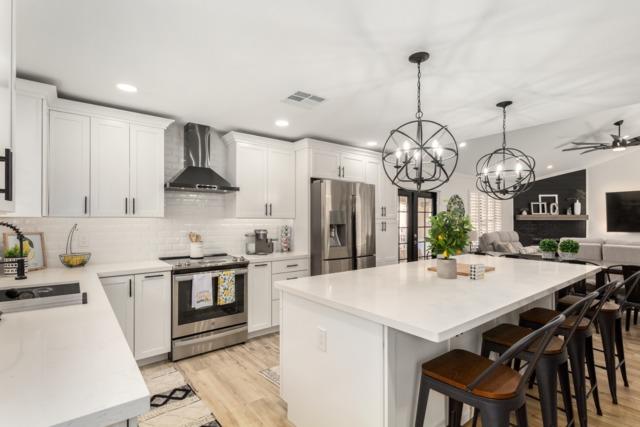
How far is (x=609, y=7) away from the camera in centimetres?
185

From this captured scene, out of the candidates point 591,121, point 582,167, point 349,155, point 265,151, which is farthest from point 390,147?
point 582,167

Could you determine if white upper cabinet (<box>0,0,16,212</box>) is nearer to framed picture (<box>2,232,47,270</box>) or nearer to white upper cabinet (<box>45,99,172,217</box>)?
white upper cabinet (<box>45,99,172,217</box>)

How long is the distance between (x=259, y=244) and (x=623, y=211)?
9.56 meters

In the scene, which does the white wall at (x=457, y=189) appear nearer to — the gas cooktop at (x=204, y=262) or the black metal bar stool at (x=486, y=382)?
the gas cooktop at (x=204, y=262)

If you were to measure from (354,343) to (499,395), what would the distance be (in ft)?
2.26

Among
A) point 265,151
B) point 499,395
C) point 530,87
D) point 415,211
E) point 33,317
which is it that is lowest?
point 499,395

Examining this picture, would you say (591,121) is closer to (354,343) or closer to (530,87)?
(530,87)

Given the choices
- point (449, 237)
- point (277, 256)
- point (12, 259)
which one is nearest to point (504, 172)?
point (449, 237)

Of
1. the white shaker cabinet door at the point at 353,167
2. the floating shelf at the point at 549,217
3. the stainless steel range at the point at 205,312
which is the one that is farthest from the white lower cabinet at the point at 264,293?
the floating shelf at the point at 549,217

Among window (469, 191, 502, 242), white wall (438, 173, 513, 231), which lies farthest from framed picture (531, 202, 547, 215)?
white wall (438, 173, 513, 231)

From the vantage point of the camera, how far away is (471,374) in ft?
5.17

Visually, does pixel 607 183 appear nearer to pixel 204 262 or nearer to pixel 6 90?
pixel 204 262

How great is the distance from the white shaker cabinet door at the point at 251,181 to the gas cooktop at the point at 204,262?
612 millimetres

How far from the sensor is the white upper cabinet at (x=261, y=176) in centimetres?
414
